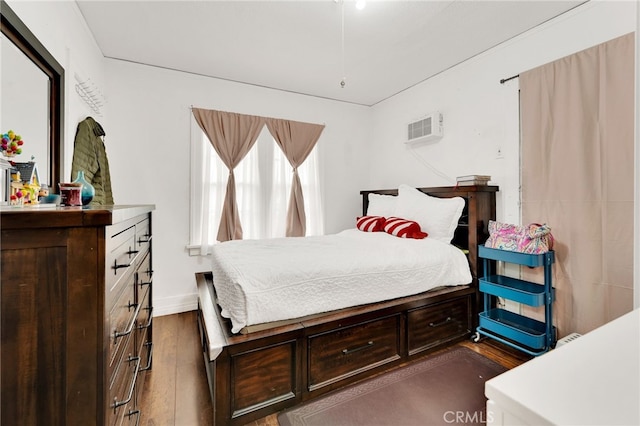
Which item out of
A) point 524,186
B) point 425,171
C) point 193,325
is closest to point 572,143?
point 524,186

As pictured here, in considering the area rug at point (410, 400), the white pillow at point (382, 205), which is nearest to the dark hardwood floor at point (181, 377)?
the area rug at point (410, 400)

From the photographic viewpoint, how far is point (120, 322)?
37.5 inches

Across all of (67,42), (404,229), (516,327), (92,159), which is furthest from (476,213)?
(67,42)

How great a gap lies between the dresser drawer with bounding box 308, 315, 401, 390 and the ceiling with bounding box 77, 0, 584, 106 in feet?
7.69

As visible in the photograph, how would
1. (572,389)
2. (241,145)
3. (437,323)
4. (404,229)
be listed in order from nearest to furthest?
(572,389) < (437,323) < (404,229) < (241,145)

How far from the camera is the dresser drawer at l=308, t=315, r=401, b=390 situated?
5.71ft

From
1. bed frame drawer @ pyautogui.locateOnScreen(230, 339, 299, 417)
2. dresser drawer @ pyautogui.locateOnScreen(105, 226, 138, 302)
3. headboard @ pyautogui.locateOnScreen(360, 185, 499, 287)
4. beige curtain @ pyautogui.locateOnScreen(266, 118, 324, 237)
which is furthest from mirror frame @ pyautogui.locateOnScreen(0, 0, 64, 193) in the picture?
headboard @ pyautogui.locateOnScreen(360, 185, 499, 287)

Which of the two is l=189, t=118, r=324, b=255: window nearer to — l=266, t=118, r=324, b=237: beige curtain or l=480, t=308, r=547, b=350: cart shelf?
l=266, t=118, r=324, b=237: beige curtain

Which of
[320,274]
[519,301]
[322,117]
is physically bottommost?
[519,301]

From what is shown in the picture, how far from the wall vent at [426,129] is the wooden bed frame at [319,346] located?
968 millimetres

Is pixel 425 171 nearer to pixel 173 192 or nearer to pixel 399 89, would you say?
pixel 399 89

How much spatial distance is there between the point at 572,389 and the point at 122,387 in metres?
1.29

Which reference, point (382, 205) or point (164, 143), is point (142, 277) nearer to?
point (164, 143)

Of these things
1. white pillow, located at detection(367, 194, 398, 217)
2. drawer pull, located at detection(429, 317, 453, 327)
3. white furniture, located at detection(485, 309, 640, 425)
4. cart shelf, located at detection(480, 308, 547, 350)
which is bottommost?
cart shelf, located at detection(480, 308, 547, 350)
